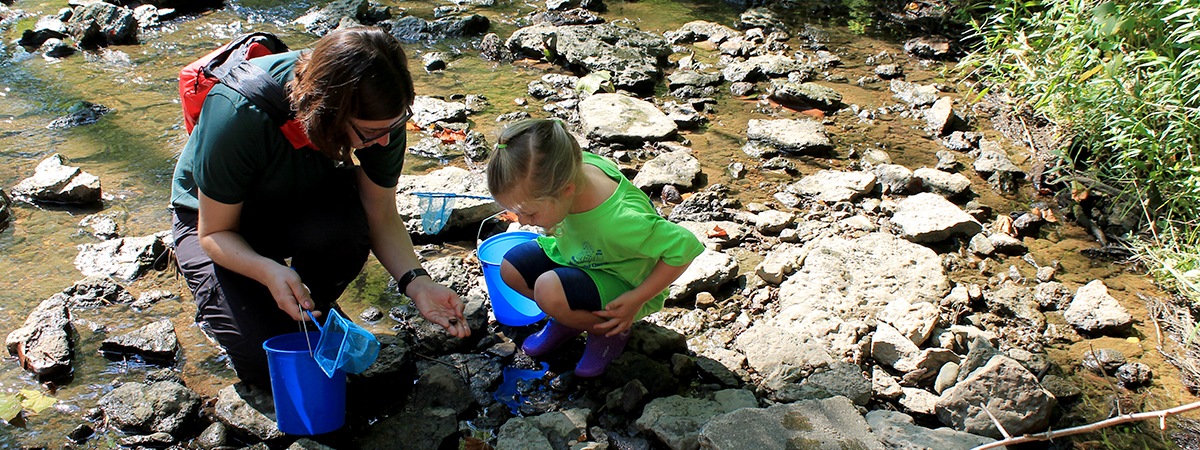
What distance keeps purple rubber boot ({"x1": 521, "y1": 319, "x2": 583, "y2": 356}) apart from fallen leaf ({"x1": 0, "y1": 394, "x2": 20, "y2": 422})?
4.86ft

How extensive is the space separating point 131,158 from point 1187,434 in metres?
4.65

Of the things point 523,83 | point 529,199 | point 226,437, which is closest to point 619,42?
point 523,83

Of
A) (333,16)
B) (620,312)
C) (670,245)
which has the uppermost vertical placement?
(670,245)

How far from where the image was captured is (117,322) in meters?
2.48

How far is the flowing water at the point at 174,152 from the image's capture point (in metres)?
2.30

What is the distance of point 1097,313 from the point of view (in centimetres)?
263

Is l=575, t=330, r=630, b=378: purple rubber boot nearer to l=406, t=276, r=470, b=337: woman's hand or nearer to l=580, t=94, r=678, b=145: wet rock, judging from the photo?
l=406, t=276, r=470, b=337: woman's hand

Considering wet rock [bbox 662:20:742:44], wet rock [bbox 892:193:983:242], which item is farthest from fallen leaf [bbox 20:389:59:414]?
wet rock [bbox 662:20:742:44]

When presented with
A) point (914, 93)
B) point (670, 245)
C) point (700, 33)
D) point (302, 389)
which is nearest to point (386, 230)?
point (302, 389)

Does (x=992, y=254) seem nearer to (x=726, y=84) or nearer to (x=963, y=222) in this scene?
(x=963, y=222)

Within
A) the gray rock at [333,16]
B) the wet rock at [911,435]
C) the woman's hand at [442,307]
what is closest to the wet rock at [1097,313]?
the wet rock at [911,435]

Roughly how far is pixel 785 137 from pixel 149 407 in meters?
3.26

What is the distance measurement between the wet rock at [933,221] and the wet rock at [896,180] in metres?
0.23

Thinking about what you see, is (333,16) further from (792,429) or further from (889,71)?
(792,429)
